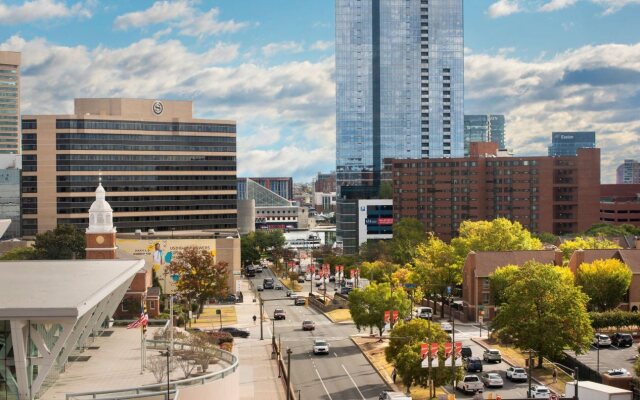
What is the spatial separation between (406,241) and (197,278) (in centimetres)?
6068

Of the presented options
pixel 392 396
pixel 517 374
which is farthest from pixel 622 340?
pixel 392 396

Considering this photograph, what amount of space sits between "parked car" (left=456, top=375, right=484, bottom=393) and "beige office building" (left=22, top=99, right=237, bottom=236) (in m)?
125

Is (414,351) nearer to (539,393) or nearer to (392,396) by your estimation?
(392,396)

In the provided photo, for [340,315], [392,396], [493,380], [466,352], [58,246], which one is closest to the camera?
[392,396]

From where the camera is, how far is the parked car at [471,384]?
226ft

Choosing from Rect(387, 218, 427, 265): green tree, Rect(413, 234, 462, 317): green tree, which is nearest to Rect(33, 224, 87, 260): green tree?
Rect(413, 234, 462, 317): green tree

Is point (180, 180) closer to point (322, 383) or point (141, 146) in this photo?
point (141, 146)

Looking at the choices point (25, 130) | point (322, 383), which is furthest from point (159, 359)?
point (25, 130)

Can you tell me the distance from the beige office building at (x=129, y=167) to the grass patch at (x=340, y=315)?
75482 millimetres

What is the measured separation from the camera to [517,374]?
73.6 meters

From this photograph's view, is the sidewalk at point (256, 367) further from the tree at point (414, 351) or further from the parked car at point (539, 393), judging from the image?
the parked car at point (539, 393)

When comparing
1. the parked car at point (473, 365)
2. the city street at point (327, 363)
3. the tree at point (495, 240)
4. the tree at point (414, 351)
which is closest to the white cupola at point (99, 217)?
the city street at point (327, 363)

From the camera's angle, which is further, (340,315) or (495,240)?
(495,240)

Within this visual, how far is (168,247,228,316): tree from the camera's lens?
12106cm
